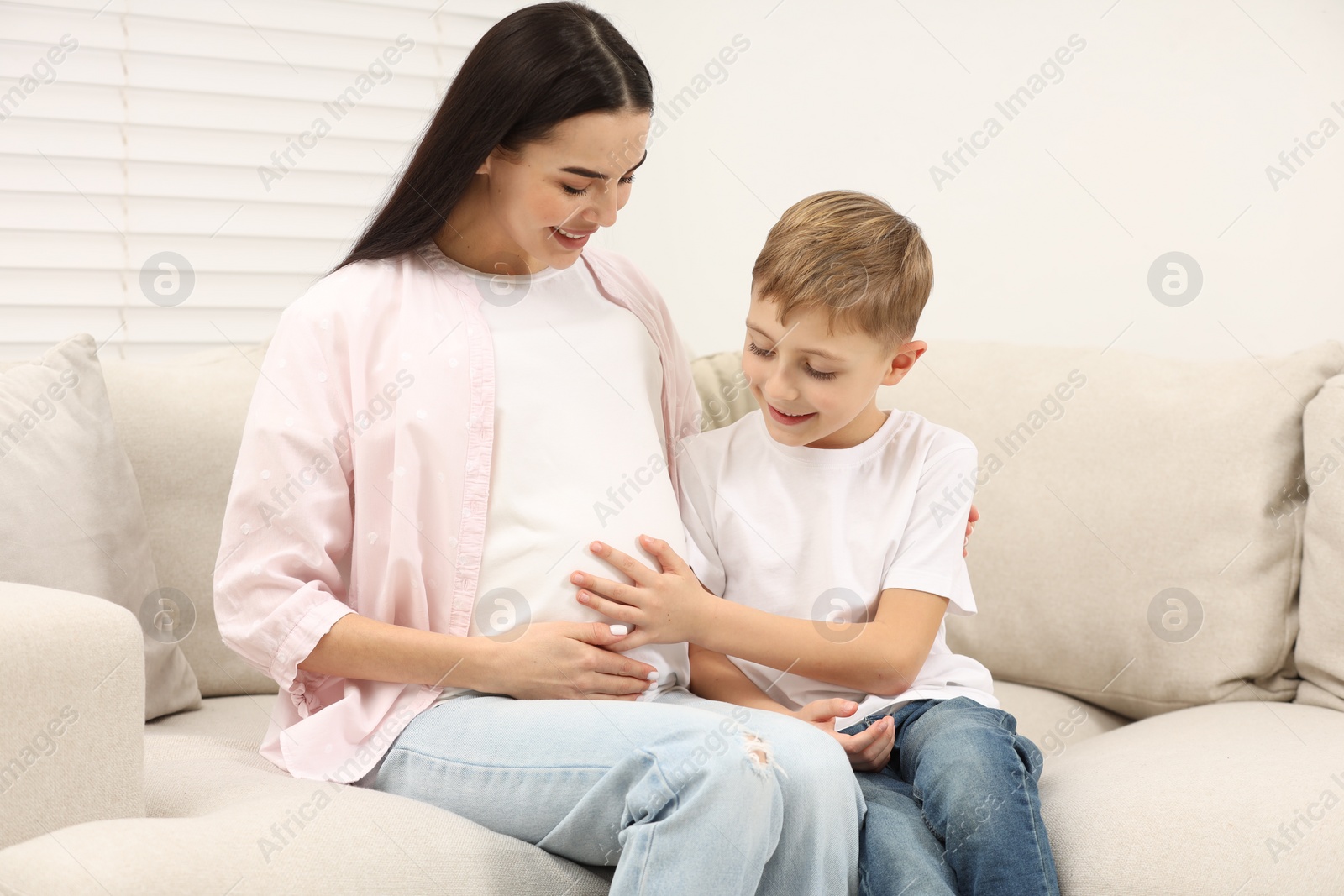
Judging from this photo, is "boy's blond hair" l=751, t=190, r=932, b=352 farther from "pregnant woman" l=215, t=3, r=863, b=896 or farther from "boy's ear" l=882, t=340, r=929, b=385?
"pregnant woman" l=215, t=3, r=863, b=896

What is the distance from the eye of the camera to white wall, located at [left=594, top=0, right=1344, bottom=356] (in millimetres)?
1880

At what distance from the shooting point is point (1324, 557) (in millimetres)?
1518

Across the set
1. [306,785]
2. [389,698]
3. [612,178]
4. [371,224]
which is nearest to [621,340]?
[612,178]

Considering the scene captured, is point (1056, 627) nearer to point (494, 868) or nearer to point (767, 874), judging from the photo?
point (767, 874)

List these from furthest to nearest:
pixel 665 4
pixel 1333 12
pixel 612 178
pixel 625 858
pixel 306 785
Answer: pixel 665 4, pixel 1333 12, pixel 612 178, pixel 306 785, pixel 625 858

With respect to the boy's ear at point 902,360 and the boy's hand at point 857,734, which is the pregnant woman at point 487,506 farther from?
the boy's ear at point 902,360

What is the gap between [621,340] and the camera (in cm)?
140

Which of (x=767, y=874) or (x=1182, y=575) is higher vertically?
(x=1182, y=575)

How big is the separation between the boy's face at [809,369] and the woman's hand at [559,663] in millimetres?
351

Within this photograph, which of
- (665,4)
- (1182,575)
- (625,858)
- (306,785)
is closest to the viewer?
(625,858)

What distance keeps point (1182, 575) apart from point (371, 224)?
1.29m

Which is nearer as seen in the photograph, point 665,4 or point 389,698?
point 389,698

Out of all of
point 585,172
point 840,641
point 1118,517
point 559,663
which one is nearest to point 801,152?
point 1118,517

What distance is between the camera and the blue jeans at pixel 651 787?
93 centimetres
